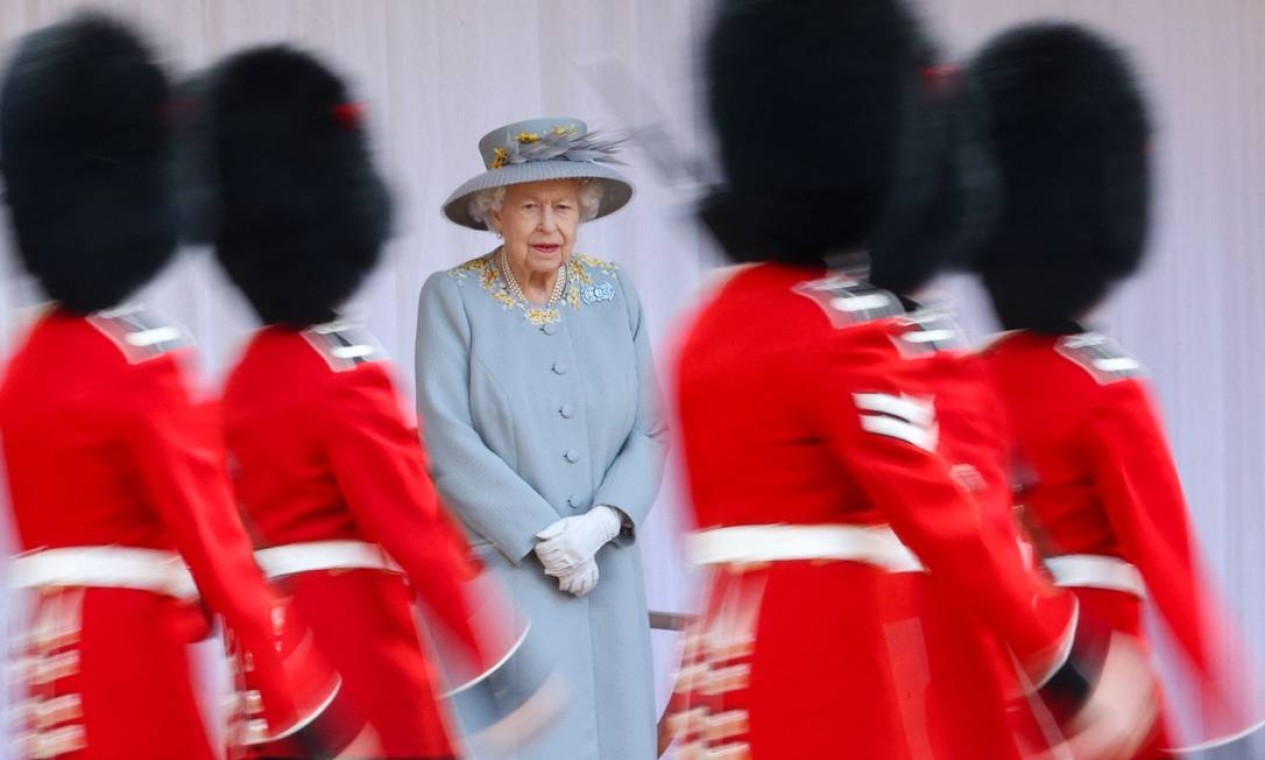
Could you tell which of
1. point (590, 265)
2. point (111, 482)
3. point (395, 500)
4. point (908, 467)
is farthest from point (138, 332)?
point (590, 265)

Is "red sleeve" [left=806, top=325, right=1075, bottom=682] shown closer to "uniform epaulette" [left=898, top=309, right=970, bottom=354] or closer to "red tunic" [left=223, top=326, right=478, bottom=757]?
"uniform epaulette" [left=898, top=309, right=970, bottom=354]

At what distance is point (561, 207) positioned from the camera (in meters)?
4.06

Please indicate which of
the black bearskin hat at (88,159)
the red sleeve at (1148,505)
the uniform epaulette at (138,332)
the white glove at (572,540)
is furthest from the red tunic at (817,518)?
the white glove at (572,540)

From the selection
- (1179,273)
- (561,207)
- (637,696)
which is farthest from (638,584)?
(1179,273)

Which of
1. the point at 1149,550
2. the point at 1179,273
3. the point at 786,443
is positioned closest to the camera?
the point at 786,443

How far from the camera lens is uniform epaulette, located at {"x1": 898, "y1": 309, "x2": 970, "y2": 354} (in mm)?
2266

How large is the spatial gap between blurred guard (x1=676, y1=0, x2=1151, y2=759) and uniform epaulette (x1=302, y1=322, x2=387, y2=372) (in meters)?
0.72

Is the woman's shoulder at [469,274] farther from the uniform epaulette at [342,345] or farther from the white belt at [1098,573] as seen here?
the white belt at [1098,573]

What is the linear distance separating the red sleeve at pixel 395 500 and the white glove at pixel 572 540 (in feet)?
3.27

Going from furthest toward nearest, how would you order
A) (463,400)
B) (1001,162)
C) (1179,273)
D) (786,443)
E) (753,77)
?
1. (1179,273)
2. (463,400)
3. (1001,162)
4. (753,77)
5. (786,443)

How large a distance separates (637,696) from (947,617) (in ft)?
5.62

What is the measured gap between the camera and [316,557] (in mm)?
2902

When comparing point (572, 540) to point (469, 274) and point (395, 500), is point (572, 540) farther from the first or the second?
point (395, 500)

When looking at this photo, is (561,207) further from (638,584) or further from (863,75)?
(863,75)
